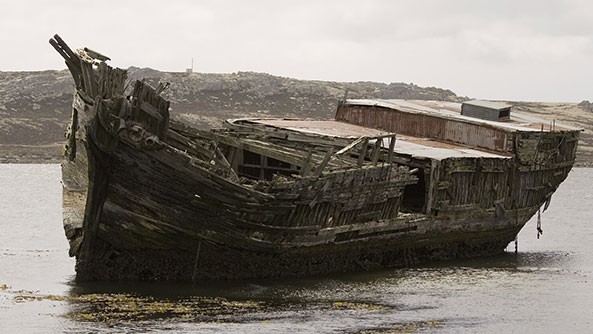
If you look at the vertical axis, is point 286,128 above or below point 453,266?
above

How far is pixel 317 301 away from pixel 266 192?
2.32m

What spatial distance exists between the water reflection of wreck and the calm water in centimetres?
63

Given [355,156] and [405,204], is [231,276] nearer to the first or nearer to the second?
[355,156]

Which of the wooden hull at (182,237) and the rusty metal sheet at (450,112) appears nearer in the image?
the wooden hull at (182,237)

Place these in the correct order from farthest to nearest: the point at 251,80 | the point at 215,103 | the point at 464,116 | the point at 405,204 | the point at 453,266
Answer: the point at 251,80
the point at 215,103
the point at 464,116
the point at 405,204
the point at 453,266

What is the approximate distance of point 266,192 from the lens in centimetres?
2106

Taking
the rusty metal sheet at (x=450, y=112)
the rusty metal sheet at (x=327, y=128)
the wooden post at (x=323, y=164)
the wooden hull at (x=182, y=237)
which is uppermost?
the rusty metal sheet at (x=450, y=112)

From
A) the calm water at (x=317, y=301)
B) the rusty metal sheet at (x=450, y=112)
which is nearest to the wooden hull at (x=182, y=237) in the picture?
the calm water at (x=317, y=301)

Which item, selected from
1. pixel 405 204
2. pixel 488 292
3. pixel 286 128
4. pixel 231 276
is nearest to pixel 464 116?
pixel 405 204

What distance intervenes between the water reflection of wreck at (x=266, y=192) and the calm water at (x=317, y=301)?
2.07 ft

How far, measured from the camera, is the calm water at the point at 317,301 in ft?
59.9

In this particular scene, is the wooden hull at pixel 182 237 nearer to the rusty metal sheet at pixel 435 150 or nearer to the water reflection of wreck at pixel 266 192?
the water reflection of wreck at pixel 266 192

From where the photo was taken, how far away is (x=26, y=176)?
197 ft

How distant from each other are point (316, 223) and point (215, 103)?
186 ft
